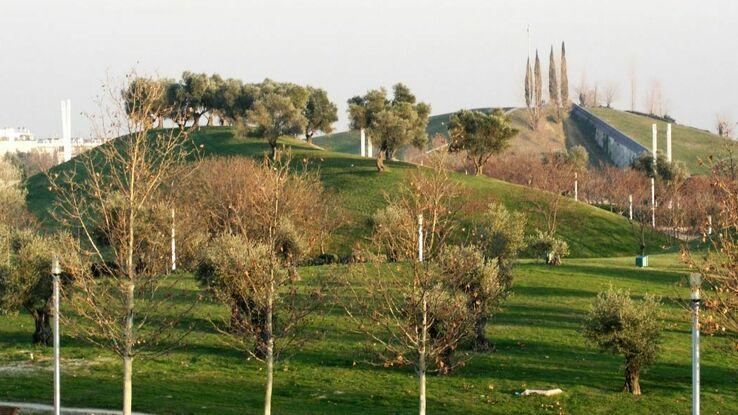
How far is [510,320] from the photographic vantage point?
159 feet

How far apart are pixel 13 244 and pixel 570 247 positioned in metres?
50.1

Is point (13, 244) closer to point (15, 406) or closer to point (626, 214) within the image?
point (15, 406)

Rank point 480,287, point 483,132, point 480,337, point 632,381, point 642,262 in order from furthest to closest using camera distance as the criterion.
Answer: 1. point 483,132
2. point 642,262
3. point 480,337
4. point 480,287
5. point 632,381

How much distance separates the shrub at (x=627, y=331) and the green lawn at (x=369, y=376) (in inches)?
44.0

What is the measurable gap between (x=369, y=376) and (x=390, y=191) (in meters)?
56.9

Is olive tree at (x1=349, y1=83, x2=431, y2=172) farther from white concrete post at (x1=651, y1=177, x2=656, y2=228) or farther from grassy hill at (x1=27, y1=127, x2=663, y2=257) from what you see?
white concrete post at (x1=651, y1=177, x2=656, y2=228)

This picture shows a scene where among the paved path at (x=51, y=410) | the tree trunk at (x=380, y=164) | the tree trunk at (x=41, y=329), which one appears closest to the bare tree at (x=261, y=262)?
the paved path at (x=51, y=410)

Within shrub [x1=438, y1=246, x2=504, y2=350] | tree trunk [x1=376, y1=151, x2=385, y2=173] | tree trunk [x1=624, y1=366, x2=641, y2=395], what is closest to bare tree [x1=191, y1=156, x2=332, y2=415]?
shrub [x1=438, y1=246, x2=504, y2=350]

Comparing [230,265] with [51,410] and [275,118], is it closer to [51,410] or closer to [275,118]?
[51,410]

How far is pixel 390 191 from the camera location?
313 feet

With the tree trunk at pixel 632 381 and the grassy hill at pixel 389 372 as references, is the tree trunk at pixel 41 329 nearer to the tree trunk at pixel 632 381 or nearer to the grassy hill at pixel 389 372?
the grassy hill at pixel 389 372

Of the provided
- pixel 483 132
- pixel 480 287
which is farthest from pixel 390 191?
pixel 480 287

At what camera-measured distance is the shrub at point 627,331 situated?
37.0 m

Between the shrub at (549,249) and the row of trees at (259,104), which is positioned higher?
the row of trees at (259,104)
